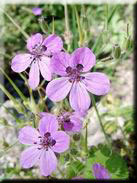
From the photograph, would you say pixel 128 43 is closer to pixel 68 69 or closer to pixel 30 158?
pixel 68 69

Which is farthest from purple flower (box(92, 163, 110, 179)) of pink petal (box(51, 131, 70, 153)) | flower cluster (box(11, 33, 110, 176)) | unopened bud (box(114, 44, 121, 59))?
unopened bud (box(114, 44, 121, 59))

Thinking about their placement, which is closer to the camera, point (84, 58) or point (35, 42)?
point (84, 58)

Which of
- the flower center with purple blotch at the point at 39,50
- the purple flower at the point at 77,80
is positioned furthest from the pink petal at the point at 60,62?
the flower center with purple blotch at the point at 39,50

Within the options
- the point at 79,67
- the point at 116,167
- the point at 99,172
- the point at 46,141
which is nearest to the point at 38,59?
the point at 79,67

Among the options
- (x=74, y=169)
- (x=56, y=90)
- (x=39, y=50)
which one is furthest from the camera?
(x=74, y=169)

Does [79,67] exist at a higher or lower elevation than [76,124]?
higher

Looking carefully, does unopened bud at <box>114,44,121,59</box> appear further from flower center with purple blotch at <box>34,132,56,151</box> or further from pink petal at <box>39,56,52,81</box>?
flower center with purple blotch at <box>34,132,56,151</box>

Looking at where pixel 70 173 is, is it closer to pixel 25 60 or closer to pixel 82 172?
pixel 82 172
